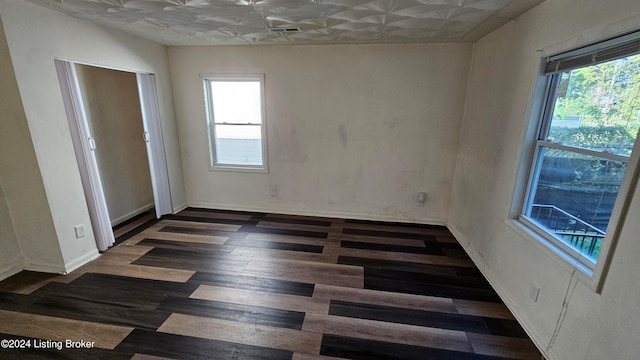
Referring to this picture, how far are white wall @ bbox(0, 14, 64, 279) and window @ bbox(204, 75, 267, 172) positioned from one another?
1.87 meters

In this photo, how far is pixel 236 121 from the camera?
3691 millimetres

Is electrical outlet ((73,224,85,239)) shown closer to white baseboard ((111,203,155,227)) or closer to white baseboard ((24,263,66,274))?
white baseboard ((24,263,66,274))

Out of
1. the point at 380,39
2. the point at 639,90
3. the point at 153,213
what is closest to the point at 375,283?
the point at 639,90

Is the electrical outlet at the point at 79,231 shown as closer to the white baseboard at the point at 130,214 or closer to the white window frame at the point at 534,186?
the white baseboard at the point at 130,214

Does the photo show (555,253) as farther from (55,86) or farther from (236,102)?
(55,86)

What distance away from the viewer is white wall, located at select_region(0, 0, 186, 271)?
6.51 ft

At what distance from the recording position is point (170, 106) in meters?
3.62

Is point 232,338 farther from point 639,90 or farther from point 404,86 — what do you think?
point 404,86

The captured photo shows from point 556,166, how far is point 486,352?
4.48 feet

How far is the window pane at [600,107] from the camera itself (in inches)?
52.1

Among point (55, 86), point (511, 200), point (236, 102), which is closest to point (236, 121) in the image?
point (236, 102)

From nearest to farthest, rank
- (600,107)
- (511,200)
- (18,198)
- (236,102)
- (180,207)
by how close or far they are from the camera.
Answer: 1. (600,107)
2. (511,200)
3. (18,198)
4. (236,102)
5. (180,207)

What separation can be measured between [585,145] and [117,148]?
15.6 ft

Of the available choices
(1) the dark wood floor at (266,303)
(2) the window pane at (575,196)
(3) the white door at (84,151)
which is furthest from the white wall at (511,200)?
(3) the white door at (84,151)
